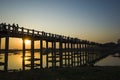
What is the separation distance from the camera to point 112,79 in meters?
14.9

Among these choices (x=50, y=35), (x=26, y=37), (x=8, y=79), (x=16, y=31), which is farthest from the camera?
(x=50, y=35)

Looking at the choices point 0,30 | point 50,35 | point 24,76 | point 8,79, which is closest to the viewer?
point 8,79

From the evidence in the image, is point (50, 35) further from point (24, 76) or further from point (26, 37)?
point (24, 76)

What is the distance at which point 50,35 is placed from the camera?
105 feet

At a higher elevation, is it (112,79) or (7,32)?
A: (7,32)

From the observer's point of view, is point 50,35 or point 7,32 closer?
point 7,32

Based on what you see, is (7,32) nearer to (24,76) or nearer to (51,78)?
(24,76)

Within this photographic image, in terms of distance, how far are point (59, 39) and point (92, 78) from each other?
2147cm

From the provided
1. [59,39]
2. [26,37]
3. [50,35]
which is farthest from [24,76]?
[59,39]

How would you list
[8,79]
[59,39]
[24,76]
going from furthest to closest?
[59,39]
[24,76]
[8,79]

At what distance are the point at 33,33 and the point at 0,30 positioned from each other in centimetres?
623

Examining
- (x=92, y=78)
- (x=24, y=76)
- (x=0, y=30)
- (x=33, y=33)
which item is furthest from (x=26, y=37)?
(x=92, y=78)

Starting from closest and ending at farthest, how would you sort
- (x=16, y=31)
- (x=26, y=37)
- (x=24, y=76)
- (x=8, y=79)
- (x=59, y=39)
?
(x=8, y=79)
(x=24, y=76)
(x=16, y=31)
(x=26, y=37)
(x=59, y=39)

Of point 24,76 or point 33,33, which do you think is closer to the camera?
point 24,76
